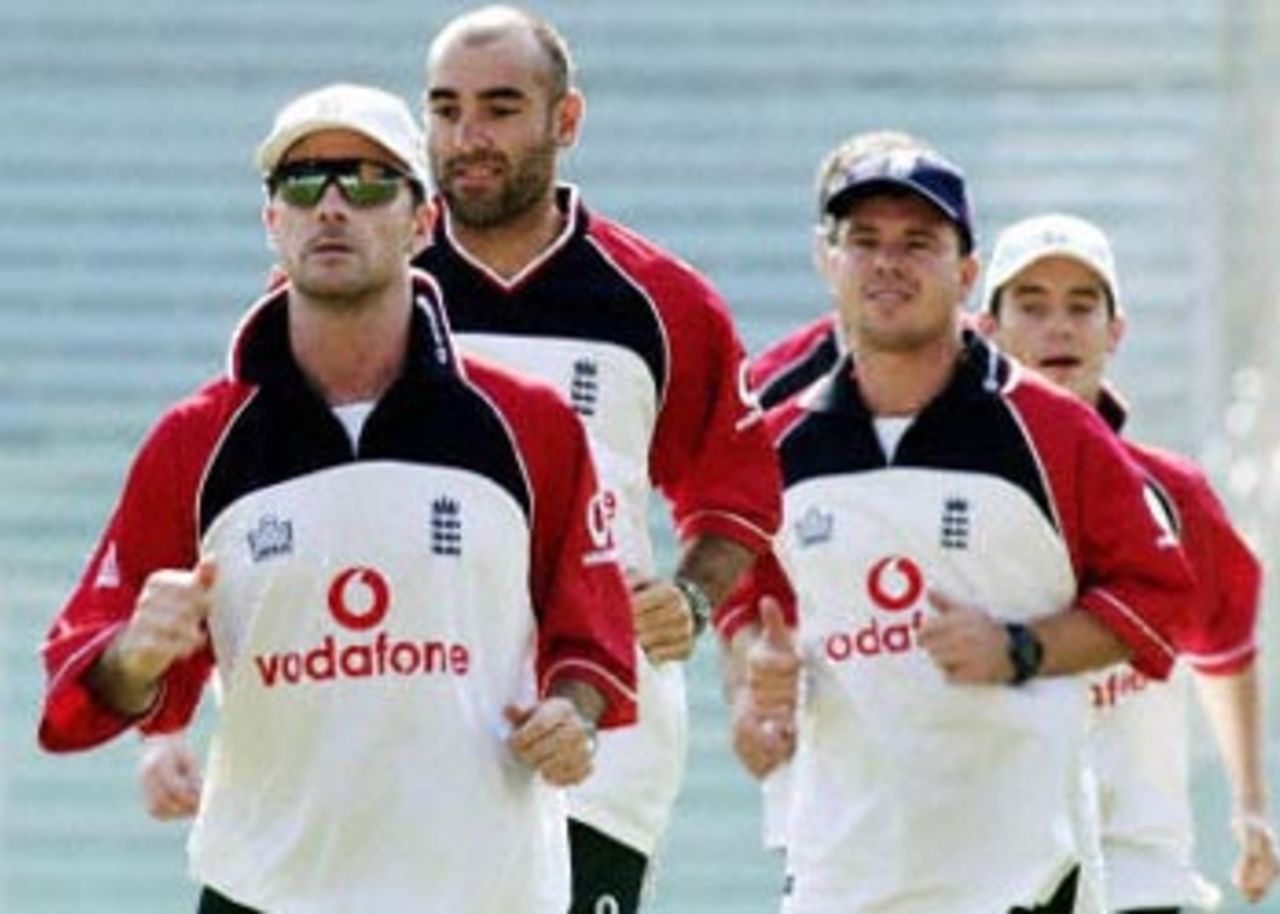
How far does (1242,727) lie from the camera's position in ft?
30.9

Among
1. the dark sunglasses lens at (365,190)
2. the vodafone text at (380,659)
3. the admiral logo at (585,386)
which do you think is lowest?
the vodafone text at (380,659)

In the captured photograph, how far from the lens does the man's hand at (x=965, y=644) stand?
757cm

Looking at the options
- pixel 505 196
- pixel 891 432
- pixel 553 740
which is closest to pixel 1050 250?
pixel 891 432

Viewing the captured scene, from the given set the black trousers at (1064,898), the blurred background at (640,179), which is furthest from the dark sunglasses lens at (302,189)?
the blurred background at (640,179)

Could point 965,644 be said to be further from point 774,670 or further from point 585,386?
point 585,386

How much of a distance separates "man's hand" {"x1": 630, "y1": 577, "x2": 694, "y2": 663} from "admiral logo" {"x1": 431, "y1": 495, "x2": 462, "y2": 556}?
1.02m

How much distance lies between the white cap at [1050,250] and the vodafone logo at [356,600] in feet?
9.37

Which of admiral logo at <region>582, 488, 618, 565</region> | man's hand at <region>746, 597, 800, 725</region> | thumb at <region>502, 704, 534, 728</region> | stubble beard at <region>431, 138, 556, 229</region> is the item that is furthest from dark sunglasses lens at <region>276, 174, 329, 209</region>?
man's hand at <region>746, 597, 800, 725</region>

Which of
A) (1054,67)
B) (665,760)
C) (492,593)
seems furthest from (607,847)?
(1054,67)

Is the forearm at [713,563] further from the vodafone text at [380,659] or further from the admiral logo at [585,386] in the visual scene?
the vodafone text at [380,659]

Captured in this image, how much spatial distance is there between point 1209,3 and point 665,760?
832 centimetres

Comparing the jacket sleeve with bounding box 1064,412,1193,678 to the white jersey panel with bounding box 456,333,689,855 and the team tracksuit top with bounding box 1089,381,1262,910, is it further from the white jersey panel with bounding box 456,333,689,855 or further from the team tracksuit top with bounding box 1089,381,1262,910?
the team tracksuit top with bounding box 1089,381,1262,910

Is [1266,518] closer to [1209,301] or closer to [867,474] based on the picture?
[1209,301]

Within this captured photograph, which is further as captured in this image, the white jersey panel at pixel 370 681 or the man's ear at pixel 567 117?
the man's ear at pixel 567 117
